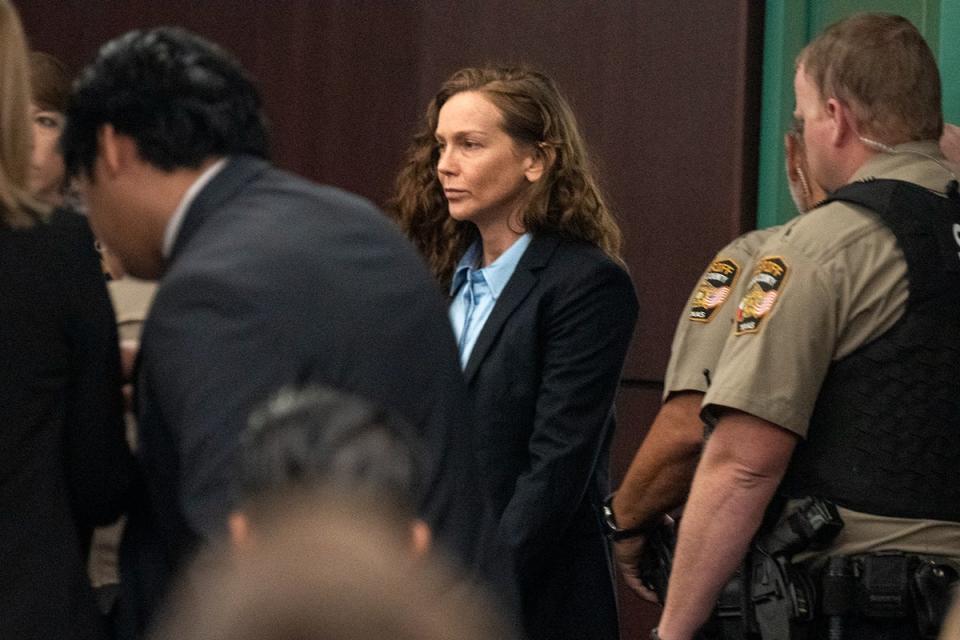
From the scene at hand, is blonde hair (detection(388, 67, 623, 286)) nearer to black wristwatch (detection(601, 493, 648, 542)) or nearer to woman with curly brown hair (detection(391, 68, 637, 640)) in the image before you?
woman with curly brown hair (detection(391, 68, 637, 640))

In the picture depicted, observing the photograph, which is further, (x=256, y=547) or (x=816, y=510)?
(x=816, y=510)

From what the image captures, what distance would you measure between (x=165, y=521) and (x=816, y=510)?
1.29 m

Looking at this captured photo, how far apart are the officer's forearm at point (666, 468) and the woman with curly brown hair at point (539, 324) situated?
66mm

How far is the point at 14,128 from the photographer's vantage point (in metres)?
2.43

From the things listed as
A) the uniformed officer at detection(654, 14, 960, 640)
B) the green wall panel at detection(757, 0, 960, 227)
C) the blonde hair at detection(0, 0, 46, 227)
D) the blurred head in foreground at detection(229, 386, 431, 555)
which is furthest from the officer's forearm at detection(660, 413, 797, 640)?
the green wall panel at detection(757, 0, 960, 227)

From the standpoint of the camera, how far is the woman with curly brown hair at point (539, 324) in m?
3.45

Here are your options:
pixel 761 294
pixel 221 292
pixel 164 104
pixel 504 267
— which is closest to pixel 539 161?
pixel 504 267

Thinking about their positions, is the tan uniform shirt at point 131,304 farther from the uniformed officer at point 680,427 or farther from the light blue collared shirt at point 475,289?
the uniformed officer at point 680,427

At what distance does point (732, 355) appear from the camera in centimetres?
317

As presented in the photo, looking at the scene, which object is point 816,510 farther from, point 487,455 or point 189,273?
point 189,273

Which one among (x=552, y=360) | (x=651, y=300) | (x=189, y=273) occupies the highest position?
(x=189, y=273)

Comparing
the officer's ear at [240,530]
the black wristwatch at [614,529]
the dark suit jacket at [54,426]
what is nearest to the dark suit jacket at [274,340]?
the dark suit jacket at [54,426]

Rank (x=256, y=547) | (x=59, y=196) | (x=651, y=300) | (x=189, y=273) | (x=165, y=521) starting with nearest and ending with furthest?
(x=256, y=547) < (x=189, y=273) < (x=165, y=521) < (x=59, y=196) < (x=651, y=300)

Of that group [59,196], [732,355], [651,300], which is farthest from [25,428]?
[651,300]
